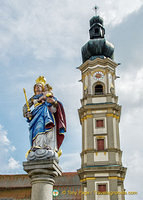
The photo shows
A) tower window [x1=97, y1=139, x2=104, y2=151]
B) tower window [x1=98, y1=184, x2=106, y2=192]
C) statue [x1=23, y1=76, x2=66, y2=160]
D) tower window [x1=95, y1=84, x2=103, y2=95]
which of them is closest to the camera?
statue [x1=23, y1=76, x2=66, y2=160]

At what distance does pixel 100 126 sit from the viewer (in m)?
30.1

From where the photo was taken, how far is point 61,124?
8719mm

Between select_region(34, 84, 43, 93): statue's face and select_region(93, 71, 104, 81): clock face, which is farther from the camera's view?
select_region(93, 71, 104, 81): clock face

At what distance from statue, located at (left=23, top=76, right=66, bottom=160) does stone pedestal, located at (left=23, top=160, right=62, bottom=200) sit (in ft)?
0.60

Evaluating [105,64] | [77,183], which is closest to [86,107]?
[105,64]

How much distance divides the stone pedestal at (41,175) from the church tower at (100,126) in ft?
65.9

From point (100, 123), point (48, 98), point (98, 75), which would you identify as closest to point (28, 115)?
point (48, 98)

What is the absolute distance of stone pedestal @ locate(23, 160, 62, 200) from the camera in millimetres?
7621

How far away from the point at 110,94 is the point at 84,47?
26.0 feet

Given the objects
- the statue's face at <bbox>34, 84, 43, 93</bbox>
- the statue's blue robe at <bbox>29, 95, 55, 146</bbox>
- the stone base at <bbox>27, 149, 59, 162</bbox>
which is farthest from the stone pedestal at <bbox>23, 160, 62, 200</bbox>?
the statue's face at <bbox>34, 84, 43, 93</bbox>

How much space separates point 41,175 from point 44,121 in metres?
1.52

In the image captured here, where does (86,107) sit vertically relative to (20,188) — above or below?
above

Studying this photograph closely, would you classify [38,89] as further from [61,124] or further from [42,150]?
[42,150]

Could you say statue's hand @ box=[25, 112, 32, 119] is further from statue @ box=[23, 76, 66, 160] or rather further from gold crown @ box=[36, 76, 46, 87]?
gold crown @ box=[36, 76, 46, 87]
